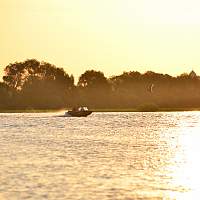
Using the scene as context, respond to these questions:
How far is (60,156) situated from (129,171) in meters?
17.8

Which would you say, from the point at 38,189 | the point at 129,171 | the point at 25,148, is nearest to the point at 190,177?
the point at 129,171

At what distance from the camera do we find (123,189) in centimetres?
4847

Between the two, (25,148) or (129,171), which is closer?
(129,171)

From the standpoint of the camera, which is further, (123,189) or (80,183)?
(80,183)

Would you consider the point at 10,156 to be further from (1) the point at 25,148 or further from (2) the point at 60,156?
(1) the point at 25,148

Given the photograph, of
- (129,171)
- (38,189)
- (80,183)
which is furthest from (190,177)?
(38,189)

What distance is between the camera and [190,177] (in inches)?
2263

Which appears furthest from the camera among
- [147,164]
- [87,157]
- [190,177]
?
[87,157]

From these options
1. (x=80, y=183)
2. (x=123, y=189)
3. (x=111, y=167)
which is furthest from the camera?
(x=111, y=167)

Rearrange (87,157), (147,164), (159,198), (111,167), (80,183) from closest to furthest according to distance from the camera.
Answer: (159,198)
(80,183)
(111,167)
(147,164)
(87,157)

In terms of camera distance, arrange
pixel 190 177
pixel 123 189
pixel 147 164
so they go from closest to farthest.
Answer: pixel 123 189 → pixel 190 177 → pixel 147 164

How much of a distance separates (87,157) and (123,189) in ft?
90.2

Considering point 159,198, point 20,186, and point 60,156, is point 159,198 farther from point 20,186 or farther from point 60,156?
point 60,156

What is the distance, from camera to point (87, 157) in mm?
75812
